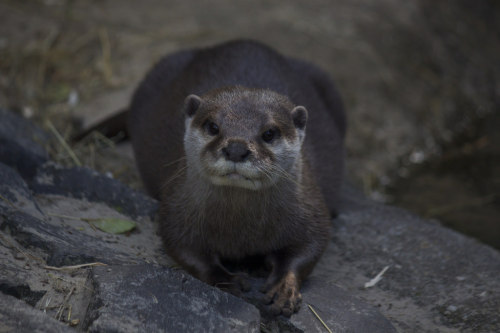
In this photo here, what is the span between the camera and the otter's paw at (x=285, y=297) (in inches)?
102

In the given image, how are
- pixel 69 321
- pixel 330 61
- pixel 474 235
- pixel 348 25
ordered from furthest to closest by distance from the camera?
pixel 348 25 → pixel 330 61 → pixel 474 235 → pixel 69 321

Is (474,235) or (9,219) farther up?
(9,219)

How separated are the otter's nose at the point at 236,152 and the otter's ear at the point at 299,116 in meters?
0.50

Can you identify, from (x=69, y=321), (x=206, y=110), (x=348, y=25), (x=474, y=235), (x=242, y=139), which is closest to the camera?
(x=69, y=321)

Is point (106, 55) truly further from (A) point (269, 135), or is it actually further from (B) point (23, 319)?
(B) point (23, 319)

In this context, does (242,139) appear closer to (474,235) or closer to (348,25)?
(474,235)

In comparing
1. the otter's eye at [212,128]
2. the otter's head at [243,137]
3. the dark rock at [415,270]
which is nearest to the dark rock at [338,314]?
the dark rock at [415,270]

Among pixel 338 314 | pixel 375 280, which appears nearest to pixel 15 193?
pixel 338 314

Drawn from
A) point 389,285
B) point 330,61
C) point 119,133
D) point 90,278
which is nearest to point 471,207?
A: point 330,61

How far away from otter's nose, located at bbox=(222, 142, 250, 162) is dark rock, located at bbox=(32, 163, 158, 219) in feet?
3.19

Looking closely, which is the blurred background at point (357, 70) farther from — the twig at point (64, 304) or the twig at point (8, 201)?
the twig at point (64, 304)

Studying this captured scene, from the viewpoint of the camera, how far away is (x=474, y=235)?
4.57 metres

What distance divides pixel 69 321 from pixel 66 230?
63 cm

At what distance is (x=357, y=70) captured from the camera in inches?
233
